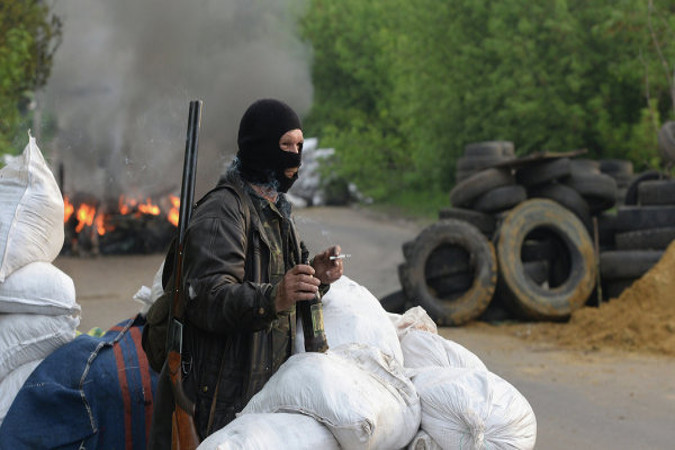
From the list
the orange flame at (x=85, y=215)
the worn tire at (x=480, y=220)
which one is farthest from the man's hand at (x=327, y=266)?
the orange flame at (x=85, y=215)

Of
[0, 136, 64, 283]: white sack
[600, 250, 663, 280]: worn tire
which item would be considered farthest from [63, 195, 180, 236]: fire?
[0, 136, 64, 283]: white sack

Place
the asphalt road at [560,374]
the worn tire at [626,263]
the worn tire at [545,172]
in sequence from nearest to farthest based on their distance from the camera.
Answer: the asphalt road at [560,374]
the worn tire at [626,263]
the worn tire at [545,172]

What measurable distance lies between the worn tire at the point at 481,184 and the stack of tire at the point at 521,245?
12 millimetres

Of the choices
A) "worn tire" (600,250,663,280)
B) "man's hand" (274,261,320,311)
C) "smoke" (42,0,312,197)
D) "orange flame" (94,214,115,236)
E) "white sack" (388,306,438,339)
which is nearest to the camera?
"man's hand" (274,261,320,311)

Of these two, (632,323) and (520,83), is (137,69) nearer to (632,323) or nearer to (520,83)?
(632,323)

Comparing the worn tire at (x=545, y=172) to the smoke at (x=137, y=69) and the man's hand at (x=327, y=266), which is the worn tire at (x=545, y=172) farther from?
the man's hand at (x=327, y=266)

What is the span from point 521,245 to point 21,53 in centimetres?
721

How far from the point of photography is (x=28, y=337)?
150 inches

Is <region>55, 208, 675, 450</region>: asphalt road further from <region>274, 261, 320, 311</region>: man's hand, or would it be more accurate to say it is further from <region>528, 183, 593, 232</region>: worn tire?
<region>528, 183, 593, 232</region>: worn tire

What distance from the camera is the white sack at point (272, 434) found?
8.68 feet

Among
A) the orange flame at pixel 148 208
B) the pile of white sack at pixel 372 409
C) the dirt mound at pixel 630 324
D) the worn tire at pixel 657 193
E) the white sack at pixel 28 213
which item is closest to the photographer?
the pile of white sack at pixel 372 409

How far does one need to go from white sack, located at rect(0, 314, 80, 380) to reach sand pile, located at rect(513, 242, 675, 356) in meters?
5.93

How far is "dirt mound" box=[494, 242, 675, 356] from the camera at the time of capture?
8562 mm

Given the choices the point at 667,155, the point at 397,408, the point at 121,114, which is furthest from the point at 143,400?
the point at 121,114
